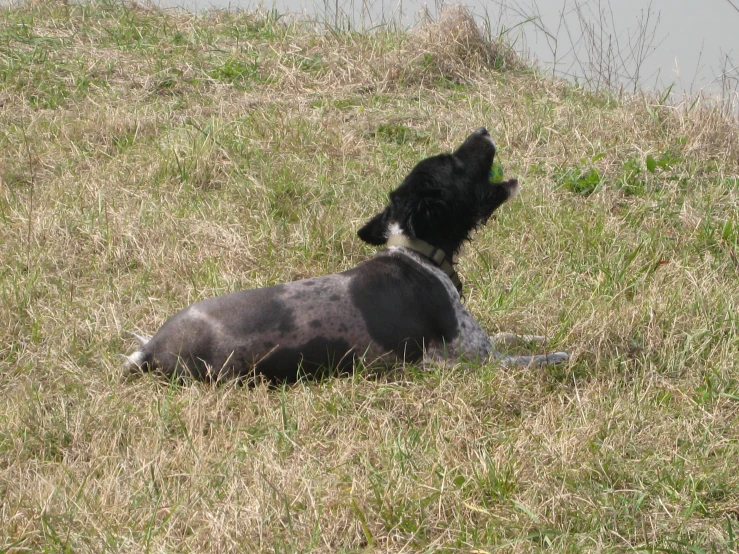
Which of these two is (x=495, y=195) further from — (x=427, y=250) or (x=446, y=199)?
(x=427, y=250)

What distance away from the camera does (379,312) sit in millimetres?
4402

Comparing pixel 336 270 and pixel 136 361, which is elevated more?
pixel 336 270

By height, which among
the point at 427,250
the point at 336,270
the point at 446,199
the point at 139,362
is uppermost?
the point at 446,199

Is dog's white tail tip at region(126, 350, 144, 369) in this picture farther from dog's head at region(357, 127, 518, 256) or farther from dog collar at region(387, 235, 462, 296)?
dog collar at region(387, 235, 462, 296)

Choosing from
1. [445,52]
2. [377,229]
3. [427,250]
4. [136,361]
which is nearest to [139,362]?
[136,361]

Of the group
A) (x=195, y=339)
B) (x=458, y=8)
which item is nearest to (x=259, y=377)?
(x=195, y=339)

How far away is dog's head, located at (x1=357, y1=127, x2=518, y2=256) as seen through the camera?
4.59 m

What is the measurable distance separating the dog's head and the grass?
61 centimetres

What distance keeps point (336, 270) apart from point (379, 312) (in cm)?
113

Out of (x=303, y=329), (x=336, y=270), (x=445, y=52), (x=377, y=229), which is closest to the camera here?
(x=303, y=329)

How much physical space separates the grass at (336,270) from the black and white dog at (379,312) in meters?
0.15

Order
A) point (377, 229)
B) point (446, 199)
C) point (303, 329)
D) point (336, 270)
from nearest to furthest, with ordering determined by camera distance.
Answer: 1. point (303, 329)
2. point (446, 199)
3. point (377, 229)
4. point (336, 270)

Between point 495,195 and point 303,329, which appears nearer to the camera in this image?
point 303,329

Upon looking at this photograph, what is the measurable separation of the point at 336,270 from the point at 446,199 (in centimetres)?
112
